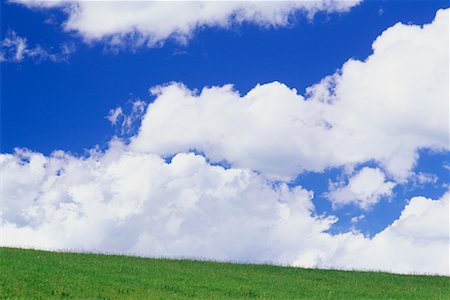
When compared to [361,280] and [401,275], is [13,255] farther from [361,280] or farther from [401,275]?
[401,275]

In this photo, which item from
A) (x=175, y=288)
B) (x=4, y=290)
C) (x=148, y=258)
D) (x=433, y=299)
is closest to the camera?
(x=4, y=290)

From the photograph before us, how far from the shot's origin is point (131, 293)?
33.7 meters

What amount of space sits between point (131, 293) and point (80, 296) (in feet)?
8.35

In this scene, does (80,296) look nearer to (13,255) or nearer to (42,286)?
(42,286)

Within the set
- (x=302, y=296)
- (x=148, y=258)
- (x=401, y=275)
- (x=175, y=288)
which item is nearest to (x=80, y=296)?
(x=175, y=288)

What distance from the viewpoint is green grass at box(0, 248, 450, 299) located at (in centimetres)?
3384

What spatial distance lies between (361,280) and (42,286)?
2089cm

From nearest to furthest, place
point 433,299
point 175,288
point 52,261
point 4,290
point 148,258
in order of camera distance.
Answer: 1. point 4,290
2. point 175,288
3. point 433,299
4. point 52,261
5. point 148,258

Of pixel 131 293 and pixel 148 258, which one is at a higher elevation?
pixel 148 258

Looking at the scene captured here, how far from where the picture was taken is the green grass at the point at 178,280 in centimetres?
3384

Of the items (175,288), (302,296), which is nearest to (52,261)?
(175,288)

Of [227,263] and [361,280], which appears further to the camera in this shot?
[227,263]

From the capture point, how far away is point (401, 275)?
48.9 m

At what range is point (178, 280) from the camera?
38875mm
